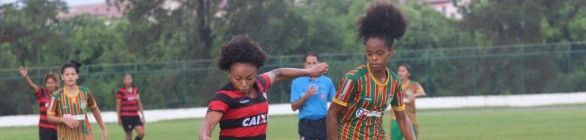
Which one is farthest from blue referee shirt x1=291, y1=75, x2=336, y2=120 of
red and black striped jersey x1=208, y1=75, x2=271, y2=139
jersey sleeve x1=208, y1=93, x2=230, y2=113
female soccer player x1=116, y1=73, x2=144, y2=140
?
female soccer player x1=116, y1=73, x2=144, y2=140

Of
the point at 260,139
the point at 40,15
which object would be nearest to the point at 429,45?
the point at 40,15

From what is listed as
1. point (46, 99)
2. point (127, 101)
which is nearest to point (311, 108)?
point (46, 99)

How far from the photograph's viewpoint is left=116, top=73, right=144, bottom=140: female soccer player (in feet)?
80.1

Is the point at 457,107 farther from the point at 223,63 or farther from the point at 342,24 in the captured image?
the point at 223,63

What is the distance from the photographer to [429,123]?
29.1 meters

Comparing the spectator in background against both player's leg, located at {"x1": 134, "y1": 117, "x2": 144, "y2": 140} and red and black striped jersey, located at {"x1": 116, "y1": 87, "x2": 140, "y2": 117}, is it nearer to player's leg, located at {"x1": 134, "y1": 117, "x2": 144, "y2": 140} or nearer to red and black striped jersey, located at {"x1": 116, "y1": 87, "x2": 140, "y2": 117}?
player's leg, located at {"x1": 134, "y1": 117, "x2": 144, "y2": 140}

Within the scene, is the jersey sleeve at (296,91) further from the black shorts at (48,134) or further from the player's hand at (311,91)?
the black shorts at (48,134)

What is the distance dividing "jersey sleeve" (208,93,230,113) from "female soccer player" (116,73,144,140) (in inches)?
607

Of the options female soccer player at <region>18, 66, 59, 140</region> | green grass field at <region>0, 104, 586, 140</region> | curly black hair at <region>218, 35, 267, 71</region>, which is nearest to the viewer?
curly black hair at <region>218, 35, 267, 71</region>

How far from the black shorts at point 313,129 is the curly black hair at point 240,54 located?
6.50 metres

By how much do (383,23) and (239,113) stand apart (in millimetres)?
2013

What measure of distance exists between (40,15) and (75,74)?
4545 cm

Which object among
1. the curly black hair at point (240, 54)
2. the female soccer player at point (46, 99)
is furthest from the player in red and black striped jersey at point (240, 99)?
the female soccer player at point (46, 99)

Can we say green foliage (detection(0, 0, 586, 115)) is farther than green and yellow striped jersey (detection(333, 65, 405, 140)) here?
Yes
